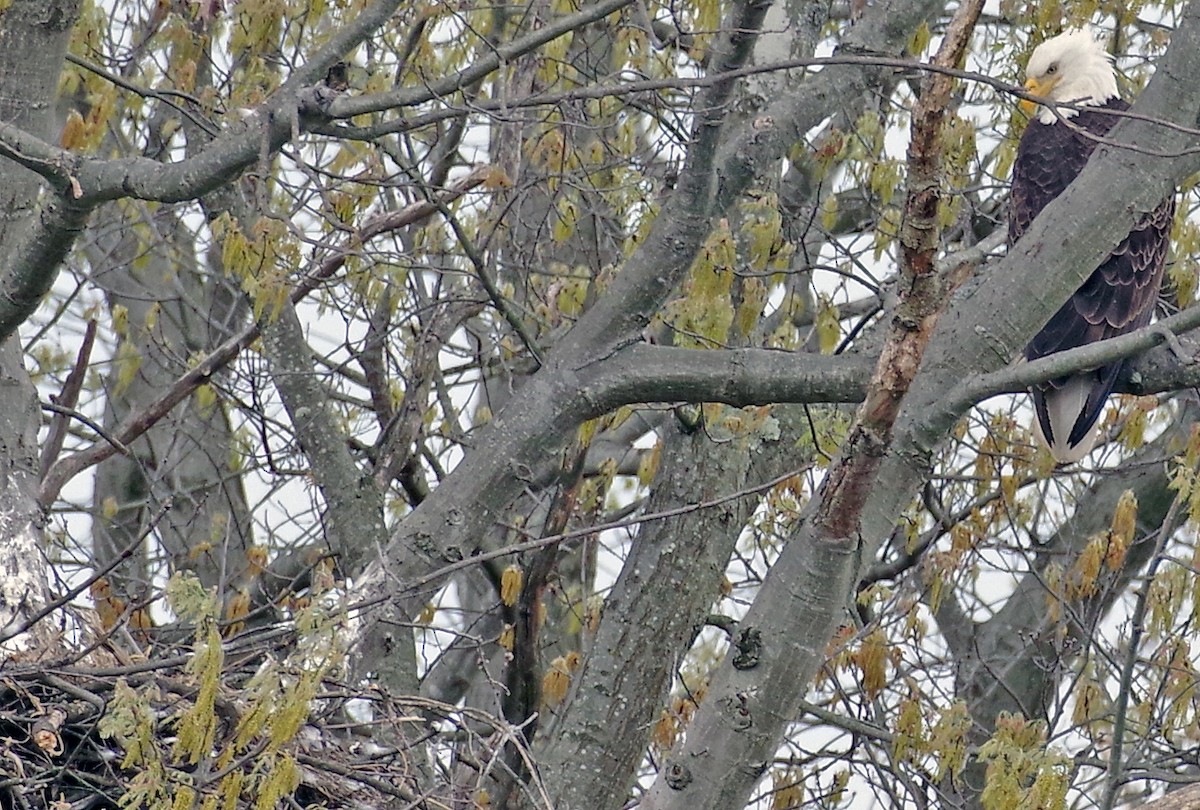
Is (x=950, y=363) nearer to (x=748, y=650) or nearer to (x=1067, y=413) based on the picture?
(x=748, y=650)

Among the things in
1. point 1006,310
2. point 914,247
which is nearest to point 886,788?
point 1006,310

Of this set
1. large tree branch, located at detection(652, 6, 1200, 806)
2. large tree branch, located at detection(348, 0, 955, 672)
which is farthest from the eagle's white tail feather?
large tree branch, located at detection(348, 0, 955, 672)

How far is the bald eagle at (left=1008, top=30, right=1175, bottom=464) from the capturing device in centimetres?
521

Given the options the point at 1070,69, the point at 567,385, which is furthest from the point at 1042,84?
the point at 567,385

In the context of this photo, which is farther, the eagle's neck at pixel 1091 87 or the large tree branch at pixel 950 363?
the eagle's neck at pixel 1091 87

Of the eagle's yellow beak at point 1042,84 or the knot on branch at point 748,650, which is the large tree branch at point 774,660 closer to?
the knot on branch at point 748,650

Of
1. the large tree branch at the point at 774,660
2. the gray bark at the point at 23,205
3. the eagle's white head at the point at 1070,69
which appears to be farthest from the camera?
the eagle's white head at the point at 1070,69

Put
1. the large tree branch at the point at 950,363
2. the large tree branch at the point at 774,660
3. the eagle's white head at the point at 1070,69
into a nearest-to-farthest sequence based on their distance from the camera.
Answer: the large tree branch at the point at 774,660 → the large tree branch at the point at 950,363 → the eagle's white head at the point at 1070,69

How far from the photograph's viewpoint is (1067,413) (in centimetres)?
522

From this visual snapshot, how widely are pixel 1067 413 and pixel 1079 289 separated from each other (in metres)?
0.39

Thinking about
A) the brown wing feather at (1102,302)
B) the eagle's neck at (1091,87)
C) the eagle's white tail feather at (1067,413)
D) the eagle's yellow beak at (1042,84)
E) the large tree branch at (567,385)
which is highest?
the eagle's neck at (1091,87)

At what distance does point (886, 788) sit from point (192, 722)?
11.8 feet

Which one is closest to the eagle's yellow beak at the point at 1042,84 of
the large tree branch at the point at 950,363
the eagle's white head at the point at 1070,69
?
the eagle's white head at the point at 1070,69

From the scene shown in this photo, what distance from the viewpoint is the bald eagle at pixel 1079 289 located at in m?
5.21
